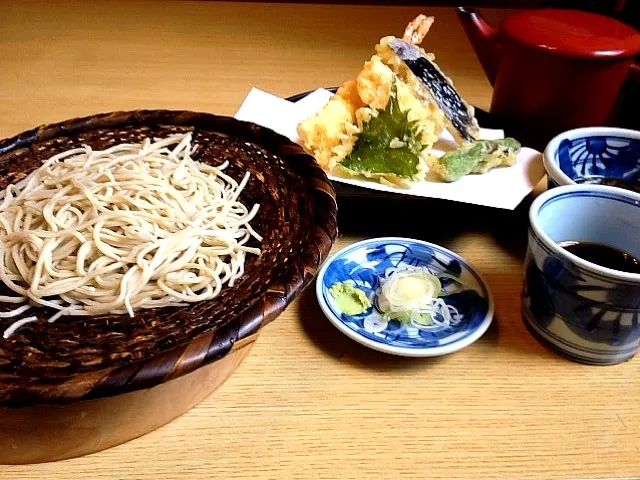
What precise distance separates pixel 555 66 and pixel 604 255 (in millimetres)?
408

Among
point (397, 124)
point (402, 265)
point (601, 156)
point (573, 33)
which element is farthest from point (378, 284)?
point (573, 33)

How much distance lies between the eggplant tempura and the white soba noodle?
0.20 m

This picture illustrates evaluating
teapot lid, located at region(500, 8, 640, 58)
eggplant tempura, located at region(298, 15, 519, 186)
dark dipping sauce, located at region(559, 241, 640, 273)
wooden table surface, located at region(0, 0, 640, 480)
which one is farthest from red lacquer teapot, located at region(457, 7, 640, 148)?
dark dipping sauce, located at region(559, 241, 640, 273)

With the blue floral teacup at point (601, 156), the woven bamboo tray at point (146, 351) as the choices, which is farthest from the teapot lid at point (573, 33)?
the woven bamboo tray at point (146, 351)

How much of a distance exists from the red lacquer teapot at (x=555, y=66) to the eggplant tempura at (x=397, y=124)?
4.2 inches

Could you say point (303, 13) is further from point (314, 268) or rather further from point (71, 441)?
point (71, 441)

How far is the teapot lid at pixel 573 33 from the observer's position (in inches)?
43.6

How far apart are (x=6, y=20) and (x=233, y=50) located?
72 centimetres

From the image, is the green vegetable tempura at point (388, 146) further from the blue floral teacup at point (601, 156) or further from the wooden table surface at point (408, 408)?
the blue floral teacup at point (601, 156)

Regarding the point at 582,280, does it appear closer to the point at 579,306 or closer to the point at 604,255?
the point at 579,306

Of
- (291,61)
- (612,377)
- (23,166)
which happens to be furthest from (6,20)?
(612,377)

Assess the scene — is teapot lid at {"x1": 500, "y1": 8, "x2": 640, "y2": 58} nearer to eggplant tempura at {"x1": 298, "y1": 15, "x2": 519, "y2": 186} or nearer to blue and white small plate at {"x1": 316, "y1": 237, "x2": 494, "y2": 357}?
eggplant tempura at {"x1": 298, "y1": 15, "x2": 519, "y2": 186}

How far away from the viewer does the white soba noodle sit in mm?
782

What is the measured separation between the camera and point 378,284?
0.95 m
